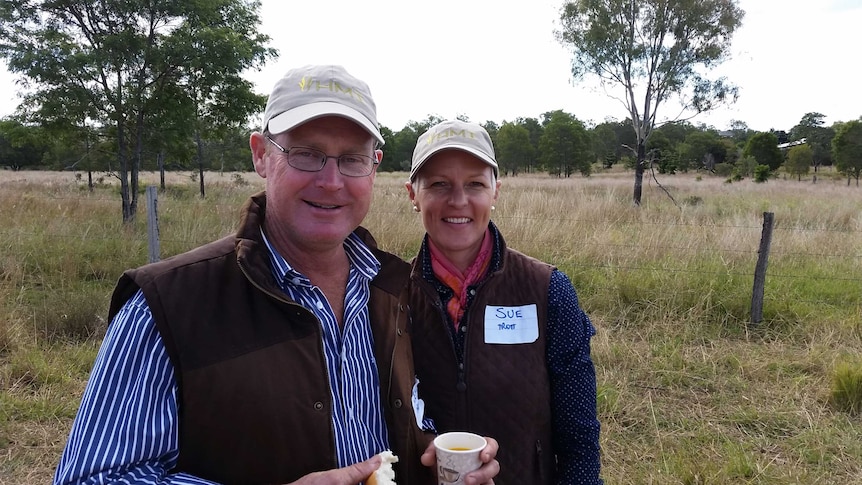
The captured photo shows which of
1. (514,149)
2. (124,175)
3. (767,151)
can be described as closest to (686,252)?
(124,175)

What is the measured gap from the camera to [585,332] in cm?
186

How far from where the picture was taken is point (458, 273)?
1.94 meters

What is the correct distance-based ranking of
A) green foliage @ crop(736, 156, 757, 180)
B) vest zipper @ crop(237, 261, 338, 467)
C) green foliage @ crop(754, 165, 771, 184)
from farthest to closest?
green foliage @ crop(736, 156, 757, 180) → green foliage @ crop(754, 165, 771, 184) → vest zipper @ crop(237, 261, 338, 467)

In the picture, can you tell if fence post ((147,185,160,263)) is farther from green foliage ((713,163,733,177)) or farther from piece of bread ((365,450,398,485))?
green foliage ((713,163,733,177))

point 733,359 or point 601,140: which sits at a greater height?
point 601,140

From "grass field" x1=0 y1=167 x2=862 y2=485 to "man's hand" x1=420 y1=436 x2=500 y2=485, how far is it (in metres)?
2.31

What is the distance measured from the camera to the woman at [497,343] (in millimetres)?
1781

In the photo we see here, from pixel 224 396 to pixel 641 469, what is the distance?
310 cm

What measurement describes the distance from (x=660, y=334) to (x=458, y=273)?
433 cm

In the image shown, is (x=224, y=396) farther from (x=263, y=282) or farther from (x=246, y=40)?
(x=246, y=40)

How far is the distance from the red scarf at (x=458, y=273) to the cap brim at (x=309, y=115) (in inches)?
26.3

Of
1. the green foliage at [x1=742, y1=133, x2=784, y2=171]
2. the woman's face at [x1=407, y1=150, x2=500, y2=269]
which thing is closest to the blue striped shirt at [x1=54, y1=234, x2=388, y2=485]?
the woman's face at [x1=407, y1=150, x2=500, y2=269]

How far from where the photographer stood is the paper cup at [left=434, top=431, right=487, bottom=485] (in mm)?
1393

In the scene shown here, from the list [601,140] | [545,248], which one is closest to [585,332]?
[545,248]
